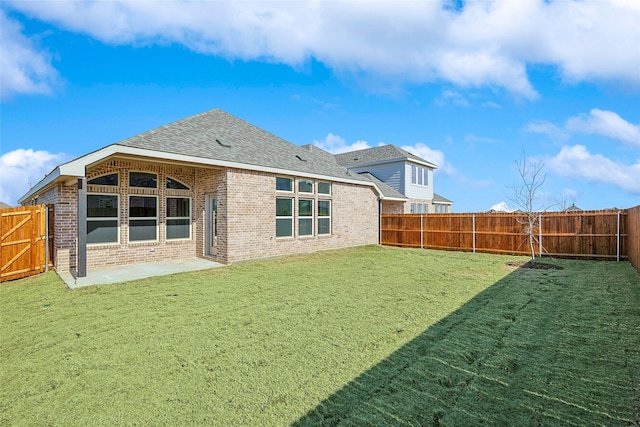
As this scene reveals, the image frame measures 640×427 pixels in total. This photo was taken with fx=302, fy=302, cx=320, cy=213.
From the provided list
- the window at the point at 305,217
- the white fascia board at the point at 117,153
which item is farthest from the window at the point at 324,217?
the white fascia board at the point at 117,153

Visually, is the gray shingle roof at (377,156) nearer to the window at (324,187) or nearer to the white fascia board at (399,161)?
the white fascia board at (399,161)

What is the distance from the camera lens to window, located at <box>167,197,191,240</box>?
1080 centimetres

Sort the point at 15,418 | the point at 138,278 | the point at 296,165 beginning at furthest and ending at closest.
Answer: the point at 296,165 < the point at 138,278 < the point at 15,418

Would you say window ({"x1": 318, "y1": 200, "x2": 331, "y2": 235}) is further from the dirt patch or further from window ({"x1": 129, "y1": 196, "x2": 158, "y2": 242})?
the dirt patch

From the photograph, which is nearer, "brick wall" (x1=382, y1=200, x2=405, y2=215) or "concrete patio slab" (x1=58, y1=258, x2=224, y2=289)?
"concrete patio slab" (x1=58, y1=258, x2=224, y2=289)

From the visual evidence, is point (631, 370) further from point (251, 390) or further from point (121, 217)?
point (121, 217)

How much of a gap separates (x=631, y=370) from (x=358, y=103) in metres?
18.9

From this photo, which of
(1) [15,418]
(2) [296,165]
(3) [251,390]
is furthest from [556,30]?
(1) [15,418]

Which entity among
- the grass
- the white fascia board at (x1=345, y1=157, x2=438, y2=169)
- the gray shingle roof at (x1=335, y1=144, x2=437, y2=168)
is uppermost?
the gray shingle roof at (x1=335, y1=144, x2=437, y2=168)

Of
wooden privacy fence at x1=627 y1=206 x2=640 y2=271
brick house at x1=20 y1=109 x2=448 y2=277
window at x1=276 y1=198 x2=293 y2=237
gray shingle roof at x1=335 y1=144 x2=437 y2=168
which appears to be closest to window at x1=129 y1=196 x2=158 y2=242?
brick house at x1=20 y1=109 x2=448 y2=277

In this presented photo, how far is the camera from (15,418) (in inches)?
103

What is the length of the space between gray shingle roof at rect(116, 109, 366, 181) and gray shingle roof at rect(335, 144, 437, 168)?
25.3 feet

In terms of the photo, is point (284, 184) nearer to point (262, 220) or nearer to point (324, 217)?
point (262, 220)

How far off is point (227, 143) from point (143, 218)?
12.8 feet
